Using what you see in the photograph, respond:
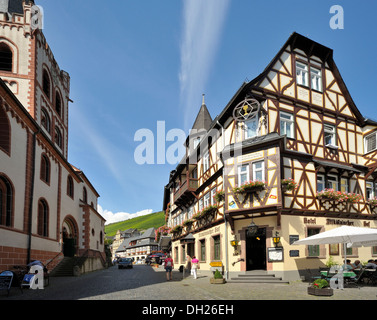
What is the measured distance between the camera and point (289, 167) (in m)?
18.8

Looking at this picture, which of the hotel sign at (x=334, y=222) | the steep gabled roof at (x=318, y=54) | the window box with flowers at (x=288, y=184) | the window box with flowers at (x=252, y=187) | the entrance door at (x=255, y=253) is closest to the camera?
the window box with flowers at (x=252, y=187)

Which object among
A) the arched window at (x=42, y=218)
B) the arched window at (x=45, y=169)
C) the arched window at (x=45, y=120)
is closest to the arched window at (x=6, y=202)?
the arched window at (x=42, y=218)

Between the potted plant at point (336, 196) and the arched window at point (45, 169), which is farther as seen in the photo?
the arched window at point (45, 169)

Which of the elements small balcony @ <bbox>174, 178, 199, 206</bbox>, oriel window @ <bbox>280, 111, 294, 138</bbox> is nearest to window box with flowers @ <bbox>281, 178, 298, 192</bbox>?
oriel window @ <bbox>280, 111, 294, 138</bbox>

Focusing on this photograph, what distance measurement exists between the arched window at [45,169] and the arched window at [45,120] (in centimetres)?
387

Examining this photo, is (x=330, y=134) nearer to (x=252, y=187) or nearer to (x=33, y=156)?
(x=252, y=187)

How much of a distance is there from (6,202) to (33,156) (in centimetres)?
395

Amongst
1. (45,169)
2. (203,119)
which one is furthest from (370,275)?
(203,119)

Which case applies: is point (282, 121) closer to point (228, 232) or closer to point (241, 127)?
point (241, 127)

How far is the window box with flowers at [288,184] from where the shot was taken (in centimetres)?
1795

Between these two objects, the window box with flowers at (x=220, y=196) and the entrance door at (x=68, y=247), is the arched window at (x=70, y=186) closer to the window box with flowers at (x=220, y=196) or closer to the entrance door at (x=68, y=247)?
the entrance door at (x=68, y=247)

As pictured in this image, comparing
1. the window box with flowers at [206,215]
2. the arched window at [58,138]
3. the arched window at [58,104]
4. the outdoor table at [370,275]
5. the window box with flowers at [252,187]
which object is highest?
Result: the arched window at [58,104]

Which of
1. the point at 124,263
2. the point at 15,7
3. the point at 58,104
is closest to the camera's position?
the point at 15,7
